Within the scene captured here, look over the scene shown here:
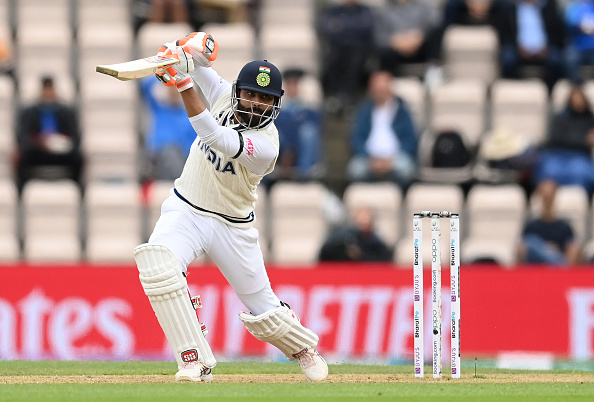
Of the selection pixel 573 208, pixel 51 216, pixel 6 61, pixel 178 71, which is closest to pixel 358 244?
pixel 573 208

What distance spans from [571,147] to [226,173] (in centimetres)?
620

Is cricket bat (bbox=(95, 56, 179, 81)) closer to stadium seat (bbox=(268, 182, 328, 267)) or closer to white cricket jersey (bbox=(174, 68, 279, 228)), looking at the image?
white cricket jersey (bbox=(174, 68, 279, 228))

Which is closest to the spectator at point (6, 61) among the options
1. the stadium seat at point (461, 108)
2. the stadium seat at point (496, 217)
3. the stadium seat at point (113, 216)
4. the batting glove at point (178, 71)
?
the stadium seat at point (113, 216)

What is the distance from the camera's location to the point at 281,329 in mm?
7555

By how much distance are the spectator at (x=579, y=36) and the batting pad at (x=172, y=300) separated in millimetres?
7535

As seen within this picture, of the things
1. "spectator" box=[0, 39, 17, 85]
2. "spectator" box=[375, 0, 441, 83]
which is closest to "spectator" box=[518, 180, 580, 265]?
"spectator" box=[375, 0, 441, 83]

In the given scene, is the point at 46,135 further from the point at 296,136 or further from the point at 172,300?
the point at 172,300

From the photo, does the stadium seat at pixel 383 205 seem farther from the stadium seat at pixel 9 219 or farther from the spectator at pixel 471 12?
the stadium seat at pixel 9 219

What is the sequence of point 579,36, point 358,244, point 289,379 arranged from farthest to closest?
point 579,36 < point 358,244 < point 289,379

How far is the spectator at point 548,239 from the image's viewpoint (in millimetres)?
11648

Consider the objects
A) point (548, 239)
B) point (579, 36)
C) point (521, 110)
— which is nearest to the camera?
point (548, 239)

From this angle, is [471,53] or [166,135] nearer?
[166,135]

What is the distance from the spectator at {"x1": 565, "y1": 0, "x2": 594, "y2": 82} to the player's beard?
22.5 feet

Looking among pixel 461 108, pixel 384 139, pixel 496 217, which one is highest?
pixel 461 108
